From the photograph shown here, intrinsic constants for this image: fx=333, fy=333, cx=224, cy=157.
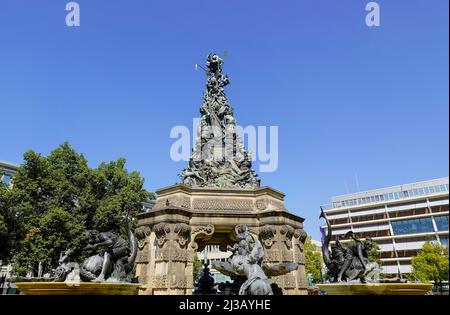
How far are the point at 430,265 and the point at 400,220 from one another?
2386cm

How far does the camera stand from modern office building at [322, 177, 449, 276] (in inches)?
2327

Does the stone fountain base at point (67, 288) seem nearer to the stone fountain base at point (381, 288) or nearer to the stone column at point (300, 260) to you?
the stone fountain base at point (381, 288)

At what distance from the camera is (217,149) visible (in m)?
22.5

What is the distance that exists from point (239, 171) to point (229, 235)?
4.18 metres

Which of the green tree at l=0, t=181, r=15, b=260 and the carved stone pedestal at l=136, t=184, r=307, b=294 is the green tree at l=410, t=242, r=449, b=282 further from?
the green tree at l=0, t=181, r=15, b=260

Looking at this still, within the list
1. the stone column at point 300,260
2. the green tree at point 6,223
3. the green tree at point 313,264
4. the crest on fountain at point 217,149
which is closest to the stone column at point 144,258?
the crest on fountain at point 217,149

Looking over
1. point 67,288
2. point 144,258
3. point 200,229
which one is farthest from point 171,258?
point 67,288

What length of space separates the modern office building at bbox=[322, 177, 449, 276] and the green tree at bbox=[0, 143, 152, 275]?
164 ft

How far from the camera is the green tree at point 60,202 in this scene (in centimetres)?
2545

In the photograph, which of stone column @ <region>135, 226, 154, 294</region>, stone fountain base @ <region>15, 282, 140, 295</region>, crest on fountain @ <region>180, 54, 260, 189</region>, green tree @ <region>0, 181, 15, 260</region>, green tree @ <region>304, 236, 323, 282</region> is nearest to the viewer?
stone fountain base @ <region>15, 282, 140, 295</region>

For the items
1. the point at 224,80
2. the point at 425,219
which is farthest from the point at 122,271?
the point at 425,219

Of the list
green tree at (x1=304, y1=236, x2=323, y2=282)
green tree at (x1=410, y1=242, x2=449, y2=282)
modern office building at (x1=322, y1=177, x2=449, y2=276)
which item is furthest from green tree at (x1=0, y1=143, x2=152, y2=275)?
modern office building at (x1=322, y1=177, x2=449, y2=276)

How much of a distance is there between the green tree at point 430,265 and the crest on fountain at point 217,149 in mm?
32839

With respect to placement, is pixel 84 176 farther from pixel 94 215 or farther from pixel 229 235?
pixel 229 235
